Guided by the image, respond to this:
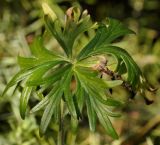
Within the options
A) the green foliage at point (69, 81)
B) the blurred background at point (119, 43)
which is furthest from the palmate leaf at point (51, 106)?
the blurred background at point (119, 43)

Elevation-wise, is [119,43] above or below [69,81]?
below

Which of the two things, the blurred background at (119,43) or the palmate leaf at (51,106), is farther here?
the blurred background at (119,43)

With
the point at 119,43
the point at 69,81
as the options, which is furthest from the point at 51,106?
the point at 119,43

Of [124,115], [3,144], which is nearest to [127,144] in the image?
[124,115]

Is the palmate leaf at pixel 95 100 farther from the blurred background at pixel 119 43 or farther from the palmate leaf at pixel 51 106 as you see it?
the blurred background at pixel 119 43

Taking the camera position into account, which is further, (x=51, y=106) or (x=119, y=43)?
(x=119, y=43)

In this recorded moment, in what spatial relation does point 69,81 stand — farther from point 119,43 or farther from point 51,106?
point 119,43

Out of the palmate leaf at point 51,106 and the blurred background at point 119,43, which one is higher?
the palmate leaf at point 51,106

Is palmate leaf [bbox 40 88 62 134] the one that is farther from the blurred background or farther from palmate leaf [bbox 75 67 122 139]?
the blurred background
